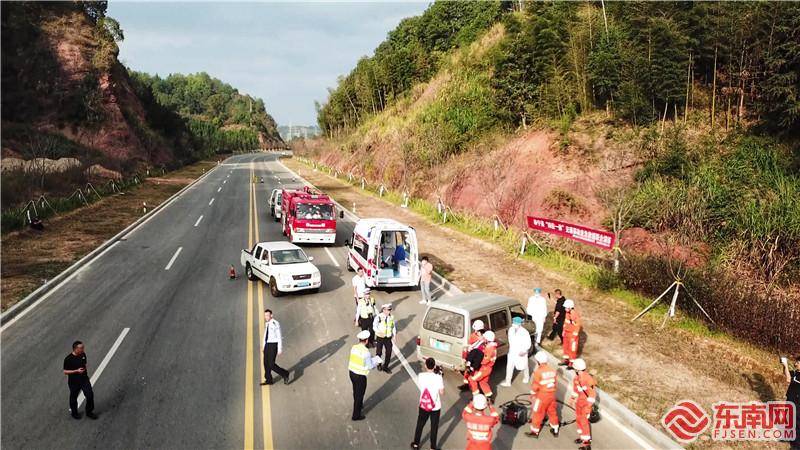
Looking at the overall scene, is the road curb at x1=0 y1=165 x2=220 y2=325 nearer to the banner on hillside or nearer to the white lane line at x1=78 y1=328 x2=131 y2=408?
the white lane line at x1=78 y1=328 x2=131 y2=408

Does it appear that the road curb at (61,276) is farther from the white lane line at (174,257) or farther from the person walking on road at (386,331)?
the person walking on road at (386,331)

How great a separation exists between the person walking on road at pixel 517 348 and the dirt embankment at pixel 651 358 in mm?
2013

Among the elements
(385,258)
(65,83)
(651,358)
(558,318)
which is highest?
(65,83)

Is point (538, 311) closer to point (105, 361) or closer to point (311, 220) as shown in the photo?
point (105, 361)

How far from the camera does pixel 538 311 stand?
488 inches

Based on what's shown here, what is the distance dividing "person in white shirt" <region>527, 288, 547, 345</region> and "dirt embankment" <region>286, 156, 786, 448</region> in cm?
50

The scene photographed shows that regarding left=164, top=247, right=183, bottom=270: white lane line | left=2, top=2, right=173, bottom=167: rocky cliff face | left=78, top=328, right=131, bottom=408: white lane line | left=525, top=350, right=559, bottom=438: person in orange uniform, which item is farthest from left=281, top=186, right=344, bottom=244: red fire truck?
left=2, top=2, right=173, bottom=167: rocky cliff face

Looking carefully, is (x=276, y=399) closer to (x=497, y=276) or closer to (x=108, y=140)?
(x=497, y=276)

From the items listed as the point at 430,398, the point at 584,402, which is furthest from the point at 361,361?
the point at 584,402

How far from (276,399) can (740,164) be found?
22653mm

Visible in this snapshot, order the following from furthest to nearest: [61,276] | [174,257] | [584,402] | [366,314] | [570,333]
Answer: [174,257] → [61,276] → [366,314] → [570,333] → [584,402]

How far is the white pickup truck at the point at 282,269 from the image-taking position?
51.1ft

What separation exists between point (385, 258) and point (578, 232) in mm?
7908

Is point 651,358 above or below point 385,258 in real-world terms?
below
